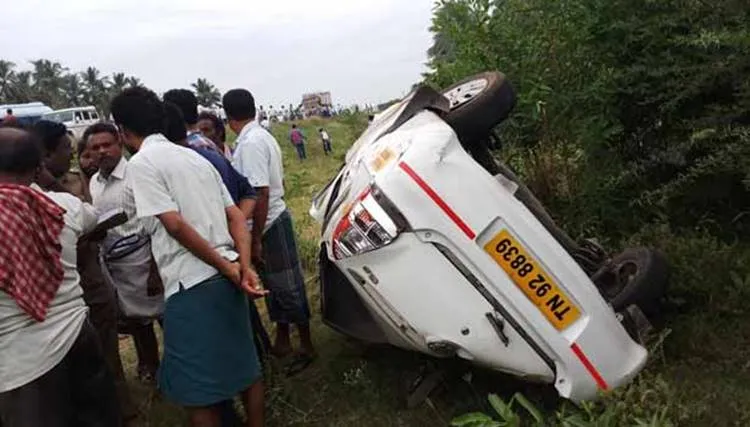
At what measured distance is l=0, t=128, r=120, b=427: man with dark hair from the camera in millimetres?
2414

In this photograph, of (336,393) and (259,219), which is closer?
(336,393)

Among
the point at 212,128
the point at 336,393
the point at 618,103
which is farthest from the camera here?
the point at 212,128

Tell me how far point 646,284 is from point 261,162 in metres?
1.99

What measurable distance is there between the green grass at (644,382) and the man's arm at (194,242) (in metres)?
0.99

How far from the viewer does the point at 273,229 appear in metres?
3.86

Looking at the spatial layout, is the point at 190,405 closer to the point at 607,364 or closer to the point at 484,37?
the point at 607,364

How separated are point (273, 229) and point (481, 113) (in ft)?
4.60

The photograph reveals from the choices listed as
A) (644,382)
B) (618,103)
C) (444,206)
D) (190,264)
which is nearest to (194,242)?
(190,264)

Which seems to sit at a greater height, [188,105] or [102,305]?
[188,105]

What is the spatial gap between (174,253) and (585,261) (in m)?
1.88

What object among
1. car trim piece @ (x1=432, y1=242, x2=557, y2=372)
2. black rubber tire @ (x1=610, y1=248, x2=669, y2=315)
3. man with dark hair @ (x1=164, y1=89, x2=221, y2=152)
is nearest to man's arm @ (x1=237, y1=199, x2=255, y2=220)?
man with dark hair @ (x1=164, y1=89, x2=221, y2=152)

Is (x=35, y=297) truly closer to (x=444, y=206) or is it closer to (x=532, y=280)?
(x=444, y=206)

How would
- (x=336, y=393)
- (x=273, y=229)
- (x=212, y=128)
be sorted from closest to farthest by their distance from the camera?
(x=336, y=393)
(x=273, y=229)
(x=212, y=128)

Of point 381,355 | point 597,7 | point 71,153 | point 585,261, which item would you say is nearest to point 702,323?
point 585,261
